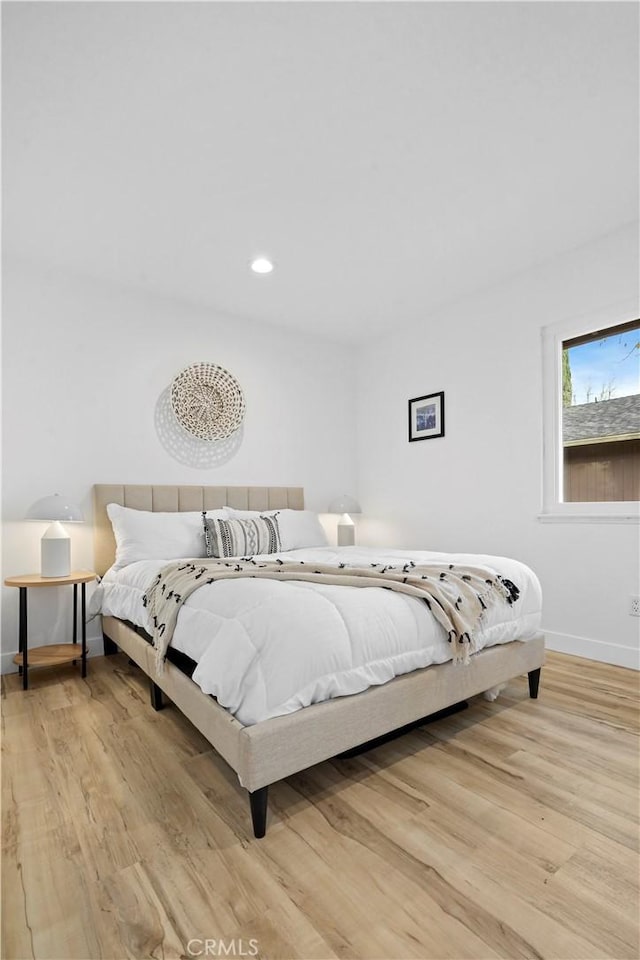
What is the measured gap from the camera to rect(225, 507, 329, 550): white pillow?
370cm

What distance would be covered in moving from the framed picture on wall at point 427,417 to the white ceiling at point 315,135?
42.8 inches

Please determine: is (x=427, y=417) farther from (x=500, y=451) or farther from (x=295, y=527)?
(x=295, y=527)

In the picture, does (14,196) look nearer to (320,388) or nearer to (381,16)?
(381,16)

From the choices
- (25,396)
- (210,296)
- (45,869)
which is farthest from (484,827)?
(210,296)

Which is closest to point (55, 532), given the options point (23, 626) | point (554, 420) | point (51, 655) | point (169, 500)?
point (23, 626)

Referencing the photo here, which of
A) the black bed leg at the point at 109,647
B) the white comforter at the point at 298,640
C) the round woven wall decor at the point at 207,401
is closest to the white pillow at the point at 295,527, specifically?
the round woven wall decor at the point at 207,401

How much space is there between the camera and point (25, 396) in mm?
3227

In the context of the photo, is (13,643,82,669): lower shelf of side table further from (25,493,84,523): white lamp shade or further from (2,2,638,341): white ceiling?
(2,2,638,341): white ceiling

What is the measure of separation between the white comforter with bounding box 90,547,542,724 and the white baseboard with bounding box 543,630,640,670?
126 cm

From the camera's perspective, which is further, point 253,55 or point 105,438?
point 105,438

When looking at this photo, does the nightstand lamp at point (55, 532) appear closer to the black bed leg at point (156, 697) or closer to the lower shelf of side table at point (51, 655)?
the lower shelf of side table at point (51, 655)

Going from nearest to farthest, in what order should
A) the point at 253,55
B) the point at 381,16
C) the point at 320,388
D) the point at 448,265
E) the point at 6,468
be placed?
1. the point at 381,16
2. the point at 253,55
3. the point at 6,468
4. the point at 448,265
5. the point at 320,388

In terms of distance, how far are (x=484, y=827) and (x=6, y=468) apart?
3.15 metres

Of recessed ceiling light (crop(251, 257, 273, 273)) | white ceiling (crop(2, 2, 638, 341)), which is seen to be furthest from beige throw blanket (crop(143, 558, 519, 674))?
recessed ceiling light (crop(251, 257, 273, 273))
